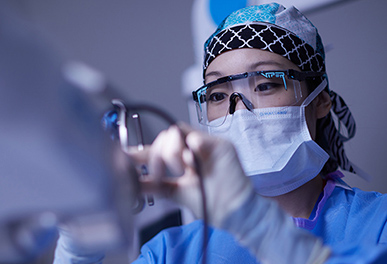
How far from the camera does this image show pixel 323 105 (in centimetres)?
93

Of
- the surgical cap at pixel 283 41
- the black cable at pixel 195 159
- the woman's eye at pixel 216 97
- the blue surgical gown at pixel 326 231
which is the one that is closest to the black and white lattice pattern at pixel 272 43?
the surgical cap at pixel 283 41

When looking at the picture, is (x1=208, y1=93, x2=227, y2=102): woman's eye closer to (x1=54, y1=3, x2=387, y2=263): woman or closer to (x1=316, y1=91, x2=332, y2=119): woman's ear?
(x1=54, y1=3, x2=387, y2=263): woman

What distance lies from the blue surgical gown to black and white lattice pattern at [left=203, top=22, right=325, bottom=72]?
339 mm

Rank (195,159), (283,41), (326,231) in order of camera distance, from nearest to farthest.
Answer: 1. (195,159)
2. (326,231)
3. (283,41)

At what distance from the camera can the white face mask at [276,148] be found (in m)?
0.79

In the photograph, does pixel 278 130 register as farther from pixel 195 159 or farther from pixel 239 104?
pixel 195 159

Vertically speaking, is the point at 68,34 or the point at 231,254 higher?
the point at 68,34

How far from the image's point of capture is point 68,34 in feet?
5.67

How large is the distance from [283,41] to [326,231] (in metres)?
0.50

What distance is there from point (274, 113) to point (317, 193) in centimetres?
26

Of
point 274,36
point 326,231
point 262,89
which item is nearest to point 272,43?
point 274,36

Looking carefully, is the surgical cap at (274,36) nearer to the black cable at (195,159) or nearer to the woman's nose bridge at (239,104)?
the woman's nose bridge at (239,104)

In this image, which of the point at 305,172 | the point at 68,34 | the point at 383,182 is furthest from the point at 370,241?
the point at 68,34

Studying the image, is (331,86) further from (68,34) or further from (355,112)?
(68,34)
